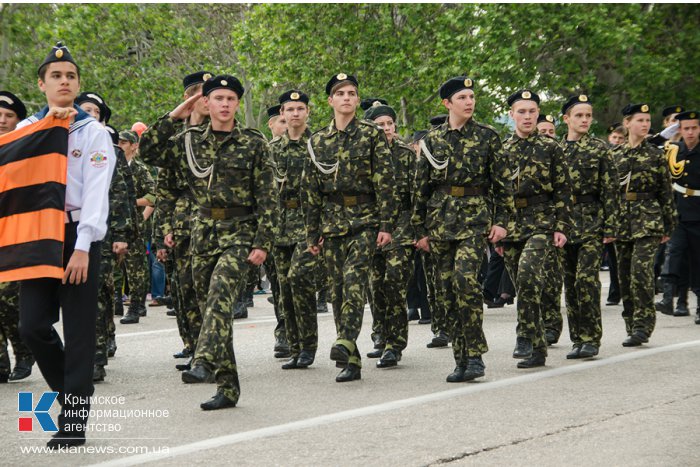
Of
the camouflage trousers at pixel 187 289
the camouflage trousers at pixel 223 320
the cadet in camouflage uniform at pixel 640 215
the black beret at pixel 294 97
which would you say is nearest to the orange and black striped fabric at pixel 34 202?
the camouflage trousers at pixel 223 320

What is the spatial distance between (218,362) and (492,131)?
3077 millimetres

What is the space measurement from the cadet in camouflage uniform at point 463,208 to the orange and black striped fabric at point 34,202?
3572 mm

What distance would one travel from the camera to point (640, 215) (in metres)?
11.9

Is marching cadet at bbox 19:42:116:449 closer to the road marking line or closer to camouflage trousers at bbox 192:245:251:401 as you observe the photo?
the road marking line

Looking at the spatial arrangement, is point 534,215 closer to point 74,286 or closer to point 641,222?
point 641,222

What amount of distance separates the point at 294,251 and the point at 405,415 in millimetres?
3295

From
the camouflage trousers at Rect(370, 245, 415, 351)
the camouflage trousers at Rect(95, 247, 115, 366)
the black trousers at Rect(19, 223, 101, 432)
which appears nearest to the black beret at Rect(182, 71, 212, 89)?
the camouflage trousers at Rect(95, 247, 115, 366)

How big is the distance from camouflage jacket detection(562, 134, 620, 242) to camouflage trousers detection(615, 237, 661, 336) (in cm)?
96

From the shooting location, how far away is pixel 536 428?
6.98 m

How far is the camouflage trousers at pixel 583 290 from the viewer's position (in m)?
10.3

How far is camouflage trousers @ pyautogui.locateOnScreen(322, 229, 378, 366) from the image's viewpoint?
29.4ft

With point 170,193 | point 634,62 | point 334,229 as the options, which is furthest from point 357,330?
point 634,62

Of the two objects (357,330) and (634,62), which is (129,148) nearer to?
(357,330)

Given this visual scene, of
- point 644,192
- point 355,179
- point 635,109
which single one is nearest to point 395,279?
point 355,179
